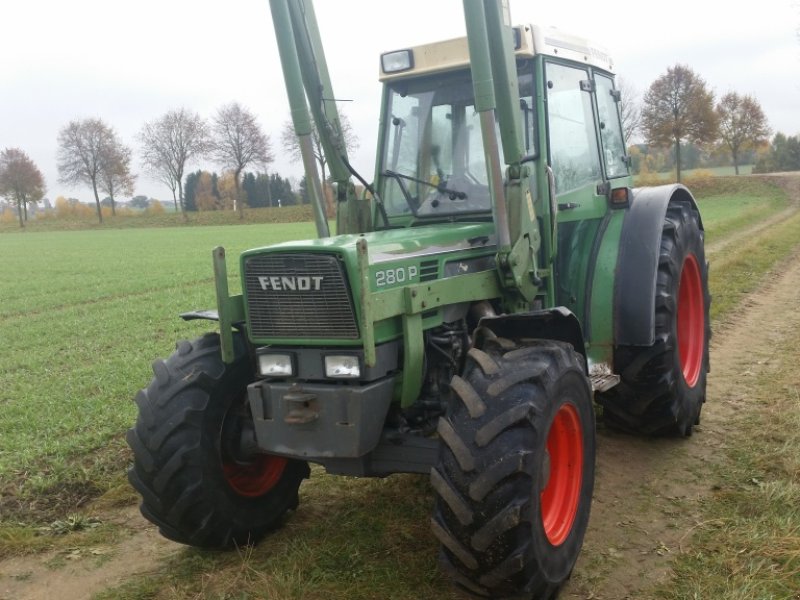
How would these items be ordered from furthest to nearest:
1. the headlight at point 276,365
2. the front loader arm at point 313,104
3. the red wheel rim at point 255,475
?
the front loader arm at point 313,104 → the red wheel rim at point 255,475 → the headlight at point 276,365

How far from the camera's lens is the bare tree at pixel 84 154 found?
72.2 m

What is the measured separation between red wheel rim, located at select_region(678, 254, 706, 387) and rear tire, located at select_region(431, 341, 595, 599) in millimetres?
2598

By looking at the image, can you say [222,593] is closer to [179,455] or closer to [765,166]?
[179,455]

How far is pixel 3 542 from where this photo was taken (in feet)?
13.5

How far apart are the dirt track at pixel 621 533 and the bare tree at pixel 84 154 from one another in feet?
240

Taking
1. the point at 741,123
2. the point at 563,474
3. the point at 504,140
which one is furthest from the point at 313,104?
the point at 741,123

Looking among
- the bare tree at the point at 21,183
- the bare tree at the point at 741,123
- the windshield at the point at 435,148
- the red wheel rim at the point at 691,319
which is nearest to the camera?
the windshield at the point at 435,148

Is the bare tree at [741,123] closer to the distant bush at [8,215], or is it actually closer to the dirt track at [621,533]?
the dirt track at [621,533]

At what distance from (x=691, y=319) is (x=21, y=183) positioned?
251 ft

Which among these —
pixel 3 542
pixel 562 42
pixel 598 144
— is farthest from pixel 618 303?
pixel 3 542

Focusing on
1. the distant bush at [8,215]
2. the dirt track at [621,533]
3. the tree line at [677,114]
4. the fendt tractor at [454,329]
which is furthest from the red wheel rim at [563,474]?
the distant bush at [8,215]

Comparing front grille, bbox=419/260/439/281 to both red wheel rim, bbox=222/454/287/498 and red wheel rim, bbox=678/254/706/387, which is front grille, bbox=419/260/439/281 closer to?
red wheel rim, bbox=222/454/287/498

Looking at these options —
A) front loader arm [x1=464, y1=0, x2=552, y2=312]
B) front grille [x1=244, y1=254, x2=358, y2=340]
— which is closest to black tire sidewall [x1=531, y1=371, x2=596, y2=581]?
front loader arm [x1=464, y1=0, x2=552, y2=312]

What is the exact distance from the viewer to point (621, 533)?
3.87m
